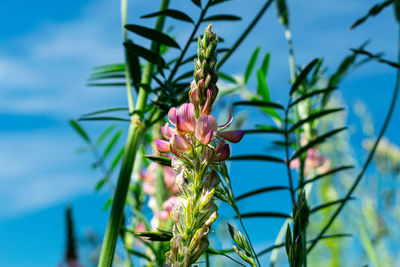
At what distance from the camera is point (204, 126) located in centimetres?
38

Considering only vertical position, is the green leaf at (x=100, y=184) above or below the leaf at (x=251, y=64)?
below

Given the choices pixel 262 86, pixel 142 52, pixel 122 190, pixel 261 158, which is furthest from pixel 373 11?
pixel 122 190

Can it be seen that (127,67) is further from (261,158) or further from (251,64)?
(251,64)

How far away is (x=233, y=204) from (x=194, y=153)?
11 cm

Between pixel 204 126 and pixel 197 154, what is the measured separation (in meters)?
0.04

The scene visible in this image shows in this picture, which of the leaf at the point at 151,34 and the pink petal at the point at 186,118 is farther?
the leaf at the point at 151,34

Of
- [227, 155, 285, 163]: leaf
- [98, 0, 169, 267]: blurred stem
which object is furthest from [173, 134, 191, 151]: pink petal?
[227, 155, 285, 163]: leaf

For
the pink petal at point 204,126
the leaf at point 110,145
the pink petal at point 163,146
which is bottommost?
the pink petal at point 163,146

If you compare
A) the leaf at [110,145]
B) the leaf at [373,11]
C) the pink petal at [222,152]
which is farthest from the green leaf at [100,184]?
the pink petal at [222,152]

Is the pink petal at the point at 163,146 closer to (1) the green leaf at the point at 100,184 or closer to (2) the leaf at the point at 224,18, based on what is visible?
(2) the leaf at the point at 224,18

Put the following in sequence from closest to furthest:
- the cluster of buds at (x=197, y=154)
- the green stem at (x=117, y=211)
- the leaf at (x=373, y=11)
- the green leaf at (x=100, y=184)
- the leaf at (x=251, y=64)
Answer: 1. the cluster of buds at (x=197, y=154)
2. the green stem at (x=117, y=211)
3. the leaf at (x=373, y=11)
4. the leaf at (x=251, y=64)
5. the green leaf at (x=100, y=184)

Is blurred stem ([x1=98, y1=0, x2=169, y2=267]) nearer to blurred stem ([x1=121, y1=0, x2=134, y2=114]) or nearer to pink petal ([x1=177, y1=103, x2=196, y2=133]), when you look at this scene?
blurred stem ([x1=121, y1=0, x2=134, y2=114])

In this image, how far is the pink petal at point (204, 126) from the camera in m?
0.38

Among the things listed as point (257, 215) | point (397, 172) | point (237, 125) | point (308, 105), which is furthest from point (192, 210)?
point (397, 172)
